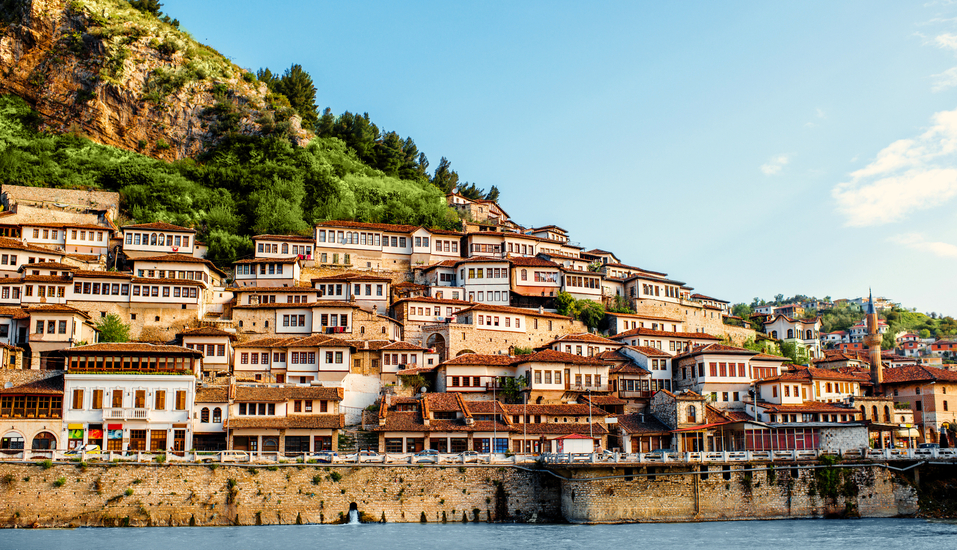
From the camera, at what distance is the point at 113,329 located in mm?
56312

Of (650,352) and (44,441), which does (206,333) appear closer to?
(44,441)

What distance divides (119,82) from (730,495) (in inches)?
3147

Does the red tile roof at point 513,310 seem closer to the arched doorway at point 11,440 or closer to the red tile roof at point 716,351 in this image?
the red tile roof at point 716,351

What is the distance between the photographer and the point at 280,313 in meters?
61.0

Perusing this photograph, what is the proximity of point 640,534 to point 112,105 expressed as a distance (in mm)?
78559

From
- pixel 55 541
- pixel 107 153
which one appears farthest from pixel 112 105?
pixel 55 541

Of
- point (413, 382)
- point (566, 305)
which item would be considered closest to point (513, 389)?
point (413, 382)

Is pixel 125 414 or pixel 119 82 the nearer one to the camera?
pixel 125 414

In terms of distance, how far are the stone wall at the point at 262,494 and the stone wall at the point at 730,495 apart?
2334 mm

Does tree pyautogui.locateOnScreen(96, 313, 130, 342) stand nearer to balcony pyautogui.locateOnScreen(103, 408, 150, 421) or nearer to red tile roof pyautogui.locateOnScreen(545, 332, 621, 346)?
balcony pyautogui.locateOnScreen(103, 408, 150, 421)

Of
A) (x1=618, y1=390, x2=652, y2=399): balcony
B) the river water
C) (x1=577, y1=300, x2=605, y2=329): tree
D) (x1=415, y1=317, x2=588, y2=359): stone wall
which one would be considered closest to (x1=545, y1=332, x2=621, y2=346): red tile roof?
(x1=415, y1=317, x2=588, y2=359): stone wall

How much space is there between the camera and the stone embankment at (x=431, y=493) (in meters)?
38.3

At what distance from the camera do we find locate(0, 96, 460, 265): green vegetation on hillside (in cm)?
7862

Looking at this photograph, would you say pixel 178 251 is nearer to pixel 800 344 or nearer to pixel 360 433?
pixel 360 433
